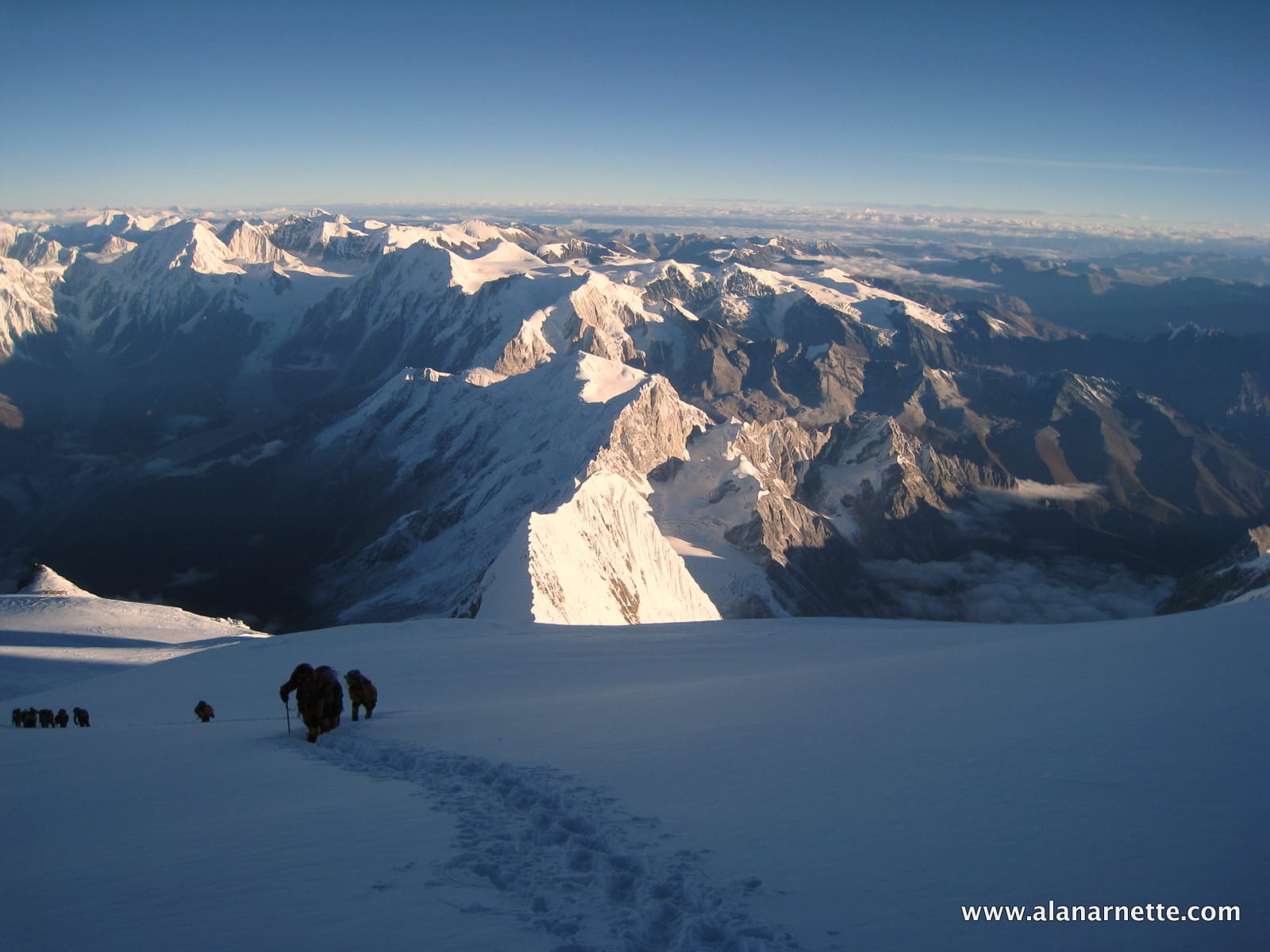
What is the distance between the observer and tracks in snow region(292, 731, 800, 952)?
273 inches

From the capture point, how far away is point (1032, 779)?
356 inches

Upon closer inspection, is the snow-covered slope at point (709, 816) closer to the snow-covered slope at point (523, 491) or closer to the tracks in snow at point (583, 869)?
the tracks in snow at point (583, 869)

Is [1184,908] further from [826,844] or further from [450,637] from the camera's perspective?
[450,637]

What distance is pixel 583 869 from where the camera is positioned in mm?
8453

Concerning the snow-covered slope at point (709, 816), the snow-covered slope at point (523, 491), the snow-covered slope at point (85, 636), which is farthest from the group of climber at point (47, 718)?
the snow-covered slope at point (523, 491)

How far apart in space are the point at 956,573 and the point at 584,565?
14847cm

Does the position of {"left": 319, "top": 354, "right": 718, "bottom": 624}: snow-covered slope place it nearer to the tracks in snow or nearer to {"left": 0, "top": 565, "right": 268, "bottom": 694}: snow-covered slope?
{"left": 0, "top": 565, "right": 268, "bottom": 694}: snow-covered slope

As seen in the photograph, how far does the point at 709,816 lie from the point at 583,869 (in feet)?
5.72

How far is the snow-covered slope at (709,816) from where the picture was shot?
22.1ft

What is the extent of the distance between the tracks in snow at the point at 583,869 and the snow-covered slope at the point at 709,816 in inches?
1.5

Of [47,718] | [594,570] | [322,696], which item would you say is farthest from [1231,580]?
[47,718]

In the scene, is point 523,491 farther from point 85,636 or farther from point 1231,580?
point 1231,580

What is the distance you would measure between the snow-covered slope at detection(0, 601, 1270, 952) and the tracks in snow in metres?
0.04

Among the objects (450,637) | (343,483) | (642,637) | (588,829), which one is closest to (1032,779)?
(588,829)
